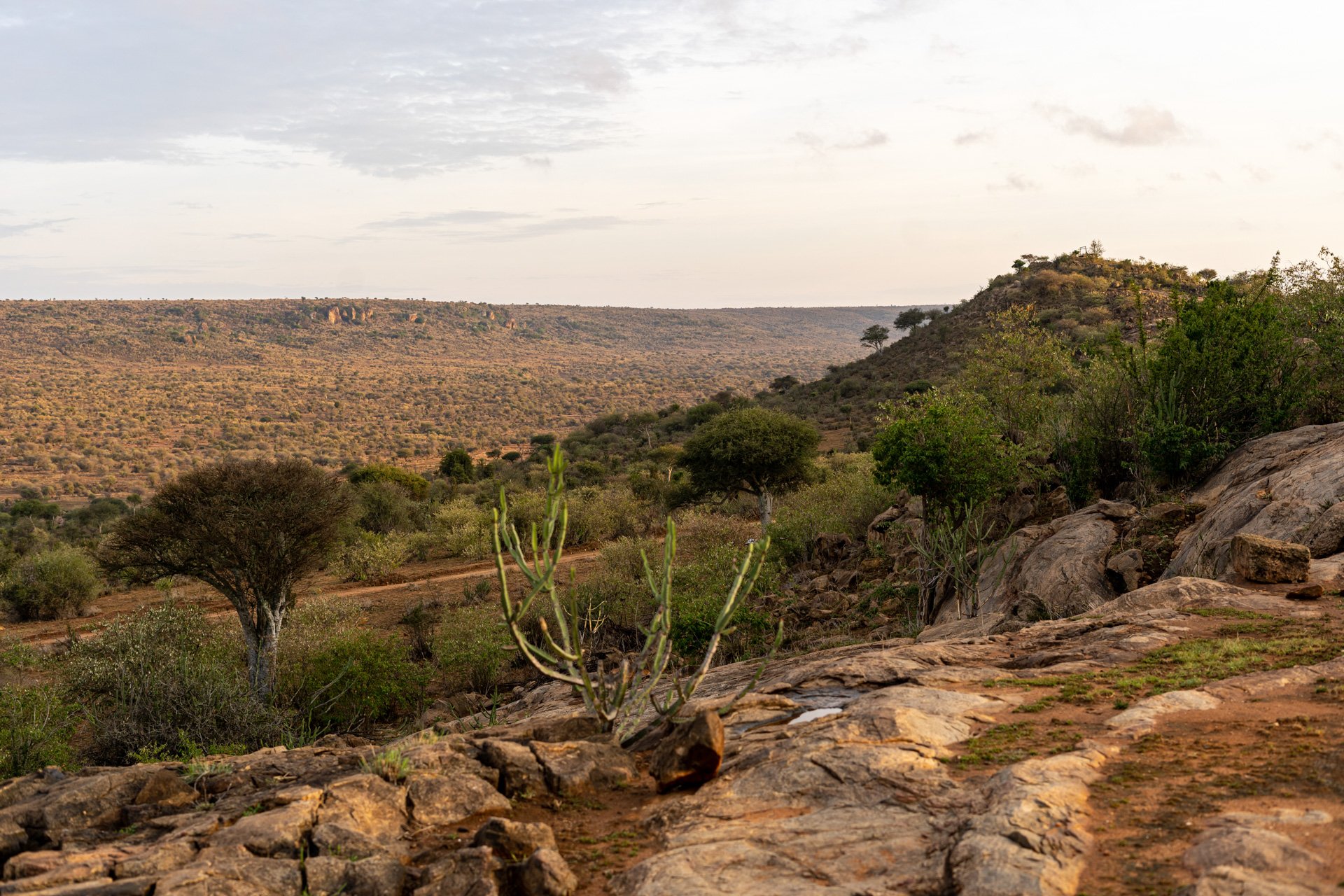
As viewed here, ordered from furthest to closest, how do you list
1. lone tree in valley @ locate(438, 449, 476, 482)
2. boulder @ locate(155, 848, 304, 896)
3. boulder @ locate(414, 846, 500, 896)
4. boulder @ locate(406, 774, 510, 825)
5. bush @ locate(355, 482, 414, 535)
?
lone tree in valley @ locate(438, 449, 476, 482) < bush @ locate(355, 482, 414, 535) < boulder @ locate(406, 774, 510, 825) < boulder @ locate(414, 846, 500, 896) < boulder @ locate(155, 848, 304, 896)

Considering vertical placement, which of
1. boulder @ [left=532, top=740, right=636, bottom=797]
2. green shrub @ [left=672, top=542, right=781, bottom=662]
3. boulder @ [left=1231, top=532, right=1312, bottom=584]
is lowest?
green shrub @ [left=672, top=542, right=781, bottom=662]

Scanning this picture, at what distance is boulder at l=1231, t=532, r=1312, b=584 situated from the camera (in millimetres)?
10430

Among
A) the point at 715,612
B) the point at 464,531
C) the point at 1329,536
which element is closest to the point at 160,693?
the point at 715,612

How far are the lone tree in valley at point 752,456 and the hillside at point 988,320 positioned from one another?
16.3 m

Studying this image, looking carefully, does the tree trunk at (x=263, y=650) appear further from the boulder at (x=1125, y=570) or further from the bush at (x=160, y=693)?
the boulder at (x=1125, y=570)

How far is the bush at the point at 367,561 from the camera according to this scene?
25.5m

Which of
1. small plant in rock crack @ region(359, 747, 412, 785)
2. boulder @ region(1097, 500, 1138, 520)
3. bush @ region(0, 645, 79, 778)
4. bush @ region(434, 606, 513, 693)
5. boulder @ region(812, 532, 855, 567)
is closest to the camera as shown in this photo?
small plant in rock crack @ region(359, 747, 412, 785)

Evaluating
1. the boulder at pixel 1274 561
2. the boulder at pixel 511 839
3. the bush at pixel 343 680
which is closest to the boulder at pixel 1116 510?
the boulder at pixel 1274 561

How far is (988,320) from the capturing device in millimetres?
51781

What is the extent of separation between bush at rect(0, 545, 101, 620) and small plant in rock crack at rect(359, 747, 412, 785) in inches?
837

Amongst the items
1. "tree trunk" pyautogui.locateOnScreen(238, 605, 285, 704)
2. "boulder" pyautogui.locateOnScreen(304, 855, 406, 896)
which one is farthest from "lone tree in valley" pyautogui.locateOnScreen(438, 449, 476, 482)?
"boulder" pyautogui.locateOnScreen(304, 855, 406, 896)

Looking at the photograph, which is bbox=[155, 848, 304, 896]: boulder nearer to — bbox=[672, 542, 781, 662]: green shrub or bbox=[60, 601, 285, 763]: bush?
bbox=[60, 601, 285, 763]: bush

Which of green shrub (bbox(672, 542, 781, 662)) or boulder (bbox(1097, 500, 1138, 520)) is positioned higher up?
boulder (bbox(1097, 500, 1138, 520))

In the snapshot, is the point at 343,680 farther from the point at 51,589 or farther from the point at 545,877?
the point at 51,589
